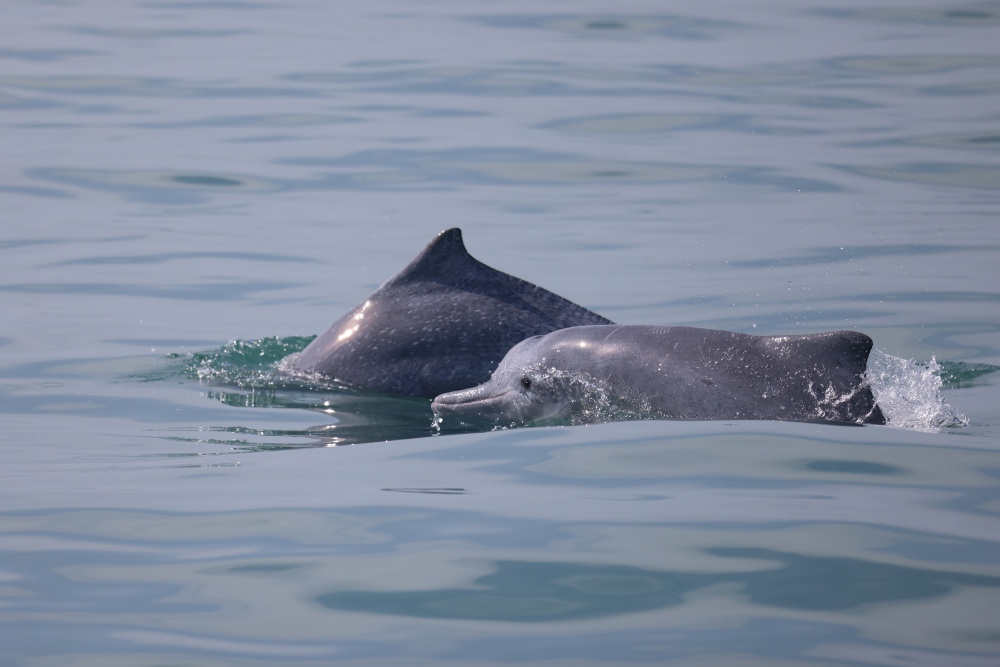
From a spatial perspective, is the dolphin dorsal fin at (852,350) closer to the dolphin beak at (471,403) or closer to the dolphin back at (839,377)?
the dolphin back at (839,377)

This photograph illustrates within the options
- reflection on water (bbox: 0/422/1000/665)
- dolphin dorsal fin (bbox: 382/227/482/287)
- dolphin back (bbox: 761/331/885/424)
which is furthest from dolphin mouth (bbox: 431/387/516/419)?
dolphin back (bbox: 761/331/885/424)

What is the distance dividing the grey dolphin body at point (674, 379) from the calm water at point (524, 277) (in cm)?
→ 26

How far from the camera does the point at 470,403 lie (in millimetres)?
7926

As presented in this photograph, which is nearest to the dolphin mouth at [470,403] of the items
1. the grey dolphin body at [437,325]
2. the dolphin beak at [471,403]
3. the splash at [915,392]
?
the dolphin beak at [471,403]

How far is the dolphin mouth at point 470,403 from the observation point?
781 cm

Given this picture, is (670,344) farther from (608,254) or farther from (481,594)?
(608,254)

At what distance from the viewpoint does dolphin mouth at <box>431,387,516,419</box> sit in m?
7.81

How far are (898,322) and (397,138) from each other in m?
11.5

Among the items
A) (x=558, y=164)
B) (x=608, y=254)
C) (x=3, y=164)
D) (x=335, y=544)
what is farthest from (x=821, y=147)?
(x=335, y=544)

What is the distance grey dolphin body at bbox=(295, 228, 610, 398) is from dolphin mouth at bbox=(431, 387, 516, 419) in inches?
29.6

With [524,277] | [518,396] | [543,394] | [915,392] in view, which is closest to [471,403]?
[518,396]

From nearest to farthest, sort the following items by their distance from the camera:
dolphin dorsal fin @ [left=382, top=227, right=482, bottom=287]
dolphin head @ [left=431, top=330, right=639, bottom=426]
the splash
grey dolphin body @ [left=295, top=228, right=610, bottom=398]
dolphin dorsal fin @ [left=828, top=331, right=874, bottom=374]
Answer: dolphin dorsal fin @ [left=828, top=331, right=874, bottom=374] → the splash → dolphin head @ [left=431, top=330, right=639, bottom=426] → grey dolphin body @ [left=295, top=228, right=610, bottom=398] → dolphin dorsal fin @ [left=382, top=227, right=482, bottom=287]

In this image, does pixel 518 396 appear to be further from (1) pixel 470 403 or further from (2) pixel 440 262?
(2) pixel 440 262

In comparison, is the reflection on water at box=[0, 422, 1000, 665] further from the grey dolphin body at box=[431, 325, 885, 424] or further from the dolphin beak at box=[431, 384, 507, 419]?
the dolphin beak at box=[431, 384, 507, 419]
